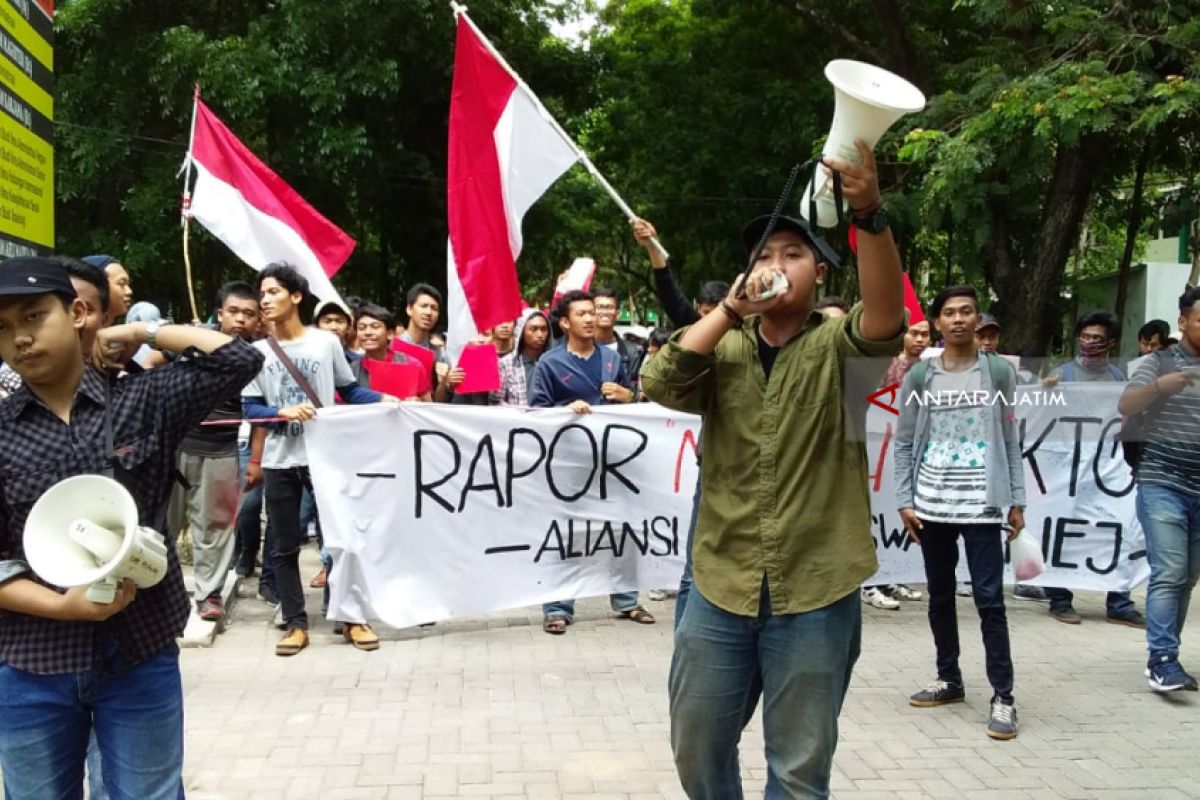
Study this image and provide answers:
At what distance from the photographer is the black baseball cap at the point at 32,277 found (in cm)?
247

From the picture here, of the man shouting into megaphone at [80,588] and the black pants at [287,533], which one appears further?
the black pants at [287,533]

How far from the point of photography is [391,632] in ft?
21.4

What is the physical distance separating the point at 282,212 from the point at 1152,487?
584 centimetres

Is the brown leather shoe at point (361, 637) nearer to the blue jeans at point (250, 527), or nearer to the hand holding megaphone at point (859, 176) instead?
the blue jeans at point (250, 527)

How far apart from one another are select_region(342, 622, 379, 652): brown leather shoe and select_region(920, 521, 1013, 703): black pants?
9.93 feet

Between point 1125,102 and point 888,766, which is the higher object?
point 1125,102

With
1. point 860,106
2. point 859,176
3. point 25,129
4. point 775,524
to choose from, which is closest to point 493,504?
point 25,129

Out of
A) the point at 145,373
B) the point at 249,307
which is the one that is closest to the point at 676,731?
the point at 145,373

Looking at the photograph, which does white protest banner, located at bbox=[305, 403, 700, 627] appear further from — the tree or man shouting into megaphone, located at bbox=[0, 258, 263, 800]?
the tree

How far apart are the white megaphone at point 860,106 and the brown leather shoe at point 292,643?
175 inches

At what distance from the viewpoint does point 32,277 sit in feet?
8.23

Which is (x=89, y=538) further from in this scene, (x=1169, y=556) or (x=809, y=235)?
(x=1169, y=556)

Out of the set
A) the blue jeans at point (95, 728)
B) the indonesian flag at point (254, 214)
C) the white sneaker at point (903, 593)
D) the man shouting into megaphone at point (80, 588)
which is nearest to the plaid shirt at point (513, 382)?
the indonesian flag at point (254, 214)

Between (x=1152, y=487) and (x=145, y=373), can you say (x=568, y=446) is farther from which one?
(x=145, y=373)
